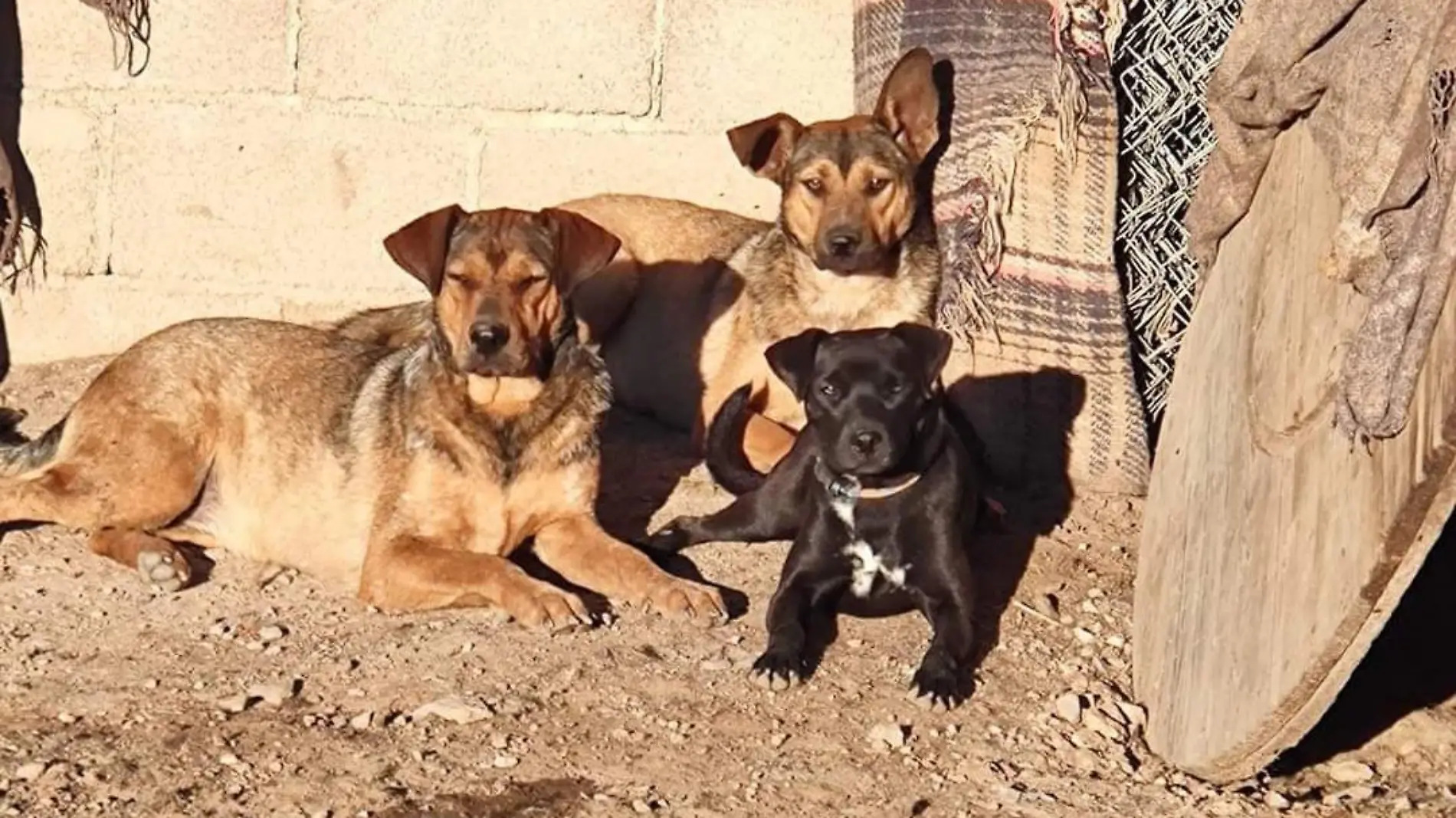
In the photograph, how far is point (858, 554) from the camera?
6.17 metres

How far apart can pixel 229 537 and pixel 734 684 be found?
7.07 feet

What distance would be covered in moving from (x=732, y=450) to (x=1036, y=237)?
130cm

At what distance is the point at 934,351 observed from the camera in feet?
20.3

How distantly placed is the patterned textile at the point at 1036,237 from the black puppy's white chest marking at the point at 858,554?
145 centimetres

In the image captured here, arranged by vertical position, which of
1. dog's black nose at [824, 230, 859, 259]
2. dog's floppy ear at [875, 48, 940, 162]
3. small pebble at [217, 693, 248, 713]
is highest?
dog's floppy ear at [875, 48, 940, 162]

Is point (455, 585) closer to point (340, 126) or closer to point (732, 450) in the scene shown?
point (732, 450)

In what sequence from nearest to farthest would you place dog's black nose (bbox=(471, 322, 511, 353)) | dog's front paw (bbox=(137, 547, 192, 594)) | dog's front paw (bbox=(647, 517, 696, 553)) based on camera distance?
dog's black nose (bbox=(471, 322, 511, 353))
dog's front paw (bbox=(137, 547, 192, 594))
dog's front paw (bbox=(647, 517, 696, 553))

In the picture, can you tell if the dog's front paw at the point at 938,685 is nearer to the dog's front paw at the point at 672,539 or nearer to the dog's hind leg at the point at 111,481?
the dog's front paw at the point at 672,539

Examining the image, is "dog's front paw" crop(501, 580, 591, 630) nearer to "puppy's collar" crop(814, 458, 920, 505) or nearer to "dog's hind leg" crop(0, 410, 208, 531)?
"puppy's collar" crop(814, 458, 920, 505)

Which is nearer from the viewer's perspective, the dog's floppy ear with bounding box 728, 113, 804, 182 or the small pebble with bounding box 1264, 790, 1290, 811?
the small pebble with bounding box 1264, 790, 1290, 811

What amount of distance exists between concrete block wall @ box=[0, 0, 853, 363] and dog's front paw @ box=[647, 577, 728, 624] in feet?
8.02

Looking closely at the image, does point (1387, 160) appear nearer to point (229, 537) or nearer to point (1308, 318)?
point (1308, 318)

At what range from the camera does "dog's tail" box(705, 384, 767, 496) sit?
24.3ft

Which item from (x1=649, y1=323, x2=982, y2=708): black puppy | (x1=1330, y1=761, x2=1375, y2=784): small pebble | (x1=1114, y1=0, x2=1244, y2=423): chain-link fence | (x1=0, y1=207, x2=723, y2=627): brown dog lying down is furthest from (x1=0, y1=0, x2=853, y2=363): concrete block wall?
(x1=1330, y1=761, x2=1375, y2=784): small pebble
